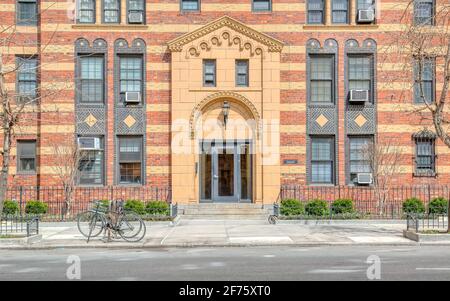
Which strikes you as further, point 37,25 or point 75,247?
point 37,25

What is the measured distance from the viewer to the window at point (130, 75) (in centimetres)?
2531

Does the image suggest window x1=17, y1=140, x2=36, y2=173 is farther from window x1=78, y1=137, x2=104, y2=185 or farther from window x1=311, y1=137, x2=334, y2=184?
window x1=311, y1=137, x2=334, y2=184

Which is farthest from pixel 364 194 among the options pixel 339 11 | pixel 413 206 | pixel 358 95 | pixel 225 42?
pixel 225 42

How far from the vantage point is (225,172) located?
25.4m

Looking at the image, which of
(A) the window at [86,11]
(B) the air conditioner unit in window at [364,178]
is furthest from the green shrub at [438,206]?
(A) the window at [86,11]

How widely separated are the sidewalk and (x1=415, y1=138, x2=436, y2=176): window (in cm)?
497

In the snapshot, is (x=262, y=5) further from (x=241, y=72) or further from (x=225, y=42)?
(x=241, y=72)

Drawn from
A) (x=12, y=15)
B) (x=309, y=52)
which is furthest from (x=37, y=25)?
(x=309, y=52)

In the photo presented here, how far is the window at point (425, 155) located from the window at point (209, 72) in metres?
9.80

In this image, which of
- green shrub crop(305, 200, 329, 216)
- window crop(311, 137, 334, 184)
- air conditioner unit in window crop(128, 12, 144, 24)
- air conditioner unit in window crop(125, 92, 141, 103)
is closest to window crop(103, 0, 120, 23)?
air conditioner unit in window crop(128, 12, 144, 24)

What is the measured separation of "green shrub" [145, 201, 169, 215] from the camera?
890 inches

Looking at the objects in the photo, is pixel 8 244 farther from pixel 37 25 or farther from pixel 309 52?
pixel 309 52

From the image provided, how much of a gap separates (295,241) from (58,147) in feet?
42.1

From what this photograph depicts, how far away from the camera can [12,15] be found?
25.3 meters
